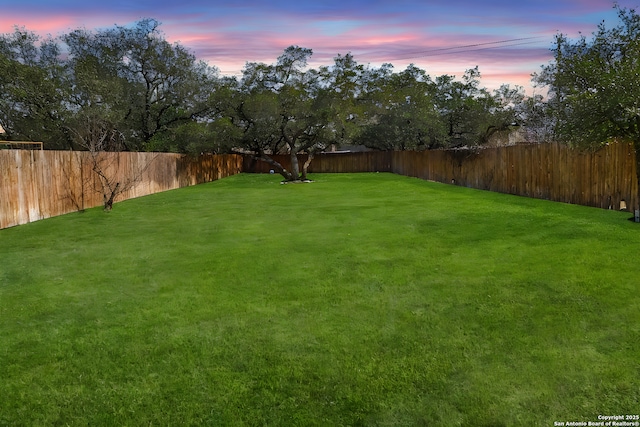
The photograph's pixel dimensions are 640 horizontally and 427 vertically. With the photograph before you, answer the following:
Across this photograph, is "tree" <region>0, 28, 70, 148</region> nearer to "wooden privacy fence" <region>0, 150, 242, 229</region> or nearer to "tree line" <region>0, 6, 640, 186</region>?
"tree line" <region>0, 6, 640, 186</region>

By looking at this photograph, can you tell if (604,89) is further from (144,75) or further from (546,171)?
(144,75)

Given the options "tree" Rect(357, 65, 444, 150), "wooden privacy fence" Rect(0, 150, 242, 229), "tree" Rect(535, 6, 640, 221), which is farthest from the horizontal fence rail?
"tree" Rect(357, 65, 444, 150)

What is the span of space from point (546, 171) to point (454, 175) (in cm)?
725

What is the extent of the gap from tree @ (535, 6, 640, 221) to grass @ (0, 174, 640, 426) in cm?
202

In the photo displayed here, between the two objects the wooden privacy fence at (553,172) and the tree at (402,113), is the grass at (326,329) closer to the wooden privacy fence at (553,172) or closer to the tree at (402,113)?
the wooden privacy fence at (553,172)

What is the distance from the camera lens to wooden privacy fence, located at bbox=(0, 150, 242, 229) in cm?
1054

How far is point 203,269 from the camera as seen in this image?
20.7ft

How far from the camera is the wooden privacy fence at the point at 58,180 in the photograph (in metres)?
10.5

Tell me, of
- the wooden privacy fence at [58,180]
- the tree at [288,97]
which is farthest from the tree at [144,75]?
the wooden privacy fence at [58,180]

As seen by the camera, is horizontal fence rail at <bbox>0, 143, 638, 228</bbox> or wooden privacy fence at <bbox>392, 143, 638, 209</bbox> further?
wooden privacy fence at <bbox>392, 143, 638, 209</bbox>

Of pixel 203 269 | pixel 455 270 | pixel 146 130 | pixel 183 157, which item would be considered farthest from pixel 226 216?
pixel 146 130

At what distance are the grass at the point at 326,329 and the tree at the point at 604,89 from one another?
2.02 meters

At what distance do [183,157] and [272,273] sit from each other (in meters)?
20.9

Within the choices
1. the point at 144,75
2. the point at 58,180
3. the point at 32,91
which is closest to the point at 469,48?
the point at 144,75
